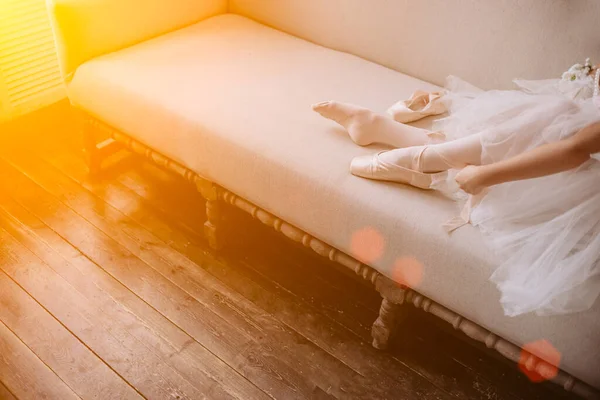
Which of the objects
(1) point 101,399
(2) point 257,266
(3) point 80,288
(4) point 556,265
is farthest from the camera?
(2) point 257,266

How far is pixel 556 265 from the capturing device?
1.04 meters

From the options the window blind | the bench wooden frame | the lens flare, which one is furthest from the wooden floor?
the window blind

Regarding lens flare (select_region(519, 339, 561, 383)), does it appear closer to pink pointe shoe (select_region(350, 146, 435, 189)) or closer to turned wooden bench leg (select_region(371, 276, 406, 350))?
turned wooden bench leg (select_region(371, 276, 406, 350))

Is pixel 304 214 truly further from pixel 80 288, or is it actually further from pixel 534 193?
pixel 80 288

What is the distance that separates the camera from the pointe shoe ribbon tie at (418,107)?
1.47 m

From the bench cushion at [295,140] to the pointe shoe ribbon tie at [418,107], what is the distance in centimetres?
7

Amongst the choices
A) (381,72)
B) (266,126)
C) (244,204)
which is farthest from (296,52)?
(244,204)

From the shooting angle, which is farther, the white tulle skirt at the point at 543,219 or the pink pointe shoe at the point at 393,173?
the pink pointe shoe at the point at 393,173

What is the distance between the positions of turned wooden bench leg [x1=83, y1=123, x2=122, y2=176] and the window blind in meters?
0.45

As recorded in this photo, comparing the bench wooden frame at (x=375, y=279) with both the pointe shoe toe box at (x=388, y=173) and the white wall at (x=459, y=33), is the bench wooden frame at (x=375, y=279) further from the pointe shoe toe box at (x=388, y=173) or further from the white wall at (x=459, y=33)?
the white wall at (x=459, y=33)

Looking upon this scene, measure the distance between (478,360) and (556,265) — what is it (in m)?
0.51

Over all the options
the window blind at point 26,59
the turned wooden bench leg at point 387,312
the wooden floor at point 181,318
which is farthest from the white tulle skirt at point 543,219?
the window blind at point 26,59

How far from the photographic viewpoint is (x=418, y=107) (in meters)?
1.52

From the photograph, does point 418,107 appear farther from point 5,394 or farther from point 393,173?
point 5,394
